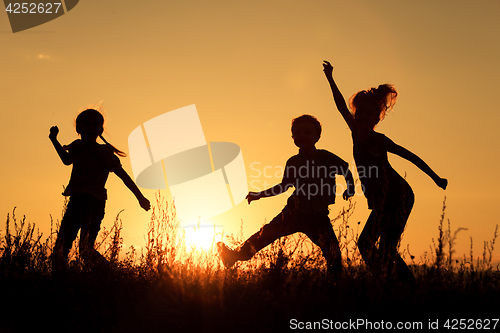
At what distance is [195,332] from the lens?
8.43 feet

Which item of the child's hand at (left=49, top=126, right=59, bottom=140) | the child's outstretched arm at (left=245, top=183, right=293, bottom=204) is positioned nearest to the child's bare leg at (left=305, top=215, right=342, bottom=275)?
the child's outstretched arm at (left=245, top=183, right=293, bottom=204)

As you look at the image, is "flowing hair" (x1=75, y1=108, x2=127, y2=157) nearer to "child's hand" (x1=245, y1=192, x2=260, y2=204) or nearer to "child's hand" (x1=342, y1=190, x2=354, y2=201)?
"child's hand" (x1=245, y1=192, x2=260, y2=204)


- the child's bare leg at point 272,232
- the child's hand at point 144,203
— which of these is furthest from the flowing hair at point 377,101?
the child's hand at point 144,203

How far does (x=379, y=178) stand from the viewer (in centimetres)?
415

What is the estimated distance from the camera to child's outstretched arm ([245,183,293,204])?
15.3ft

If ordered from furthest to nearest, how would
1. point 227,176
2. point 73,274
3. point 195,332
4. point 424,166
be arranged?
point 227,176, point 424,166, point 73,274, point 195,332

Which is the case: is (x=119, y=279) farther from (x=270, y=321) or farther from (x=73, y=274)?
(x=270, y=321)

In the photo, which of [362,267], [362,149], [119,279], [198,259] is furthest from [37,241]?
[362,149]

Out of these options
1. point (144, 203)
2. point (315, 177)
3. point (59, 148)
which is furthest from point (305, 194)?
point (59, 148)

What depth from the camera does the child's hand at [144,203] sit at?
4.59 m

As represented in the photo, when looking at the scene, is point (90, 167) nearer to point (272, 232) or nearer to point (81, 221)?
point (81, 221)

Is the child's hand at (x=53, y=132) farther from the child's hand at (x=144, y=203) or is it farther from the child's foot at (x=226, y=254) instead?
the child's foot at (x=226, y=254)

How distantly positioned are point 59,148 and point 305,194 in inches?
109

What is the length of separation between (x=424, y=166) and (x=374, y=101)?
93 centimetres
